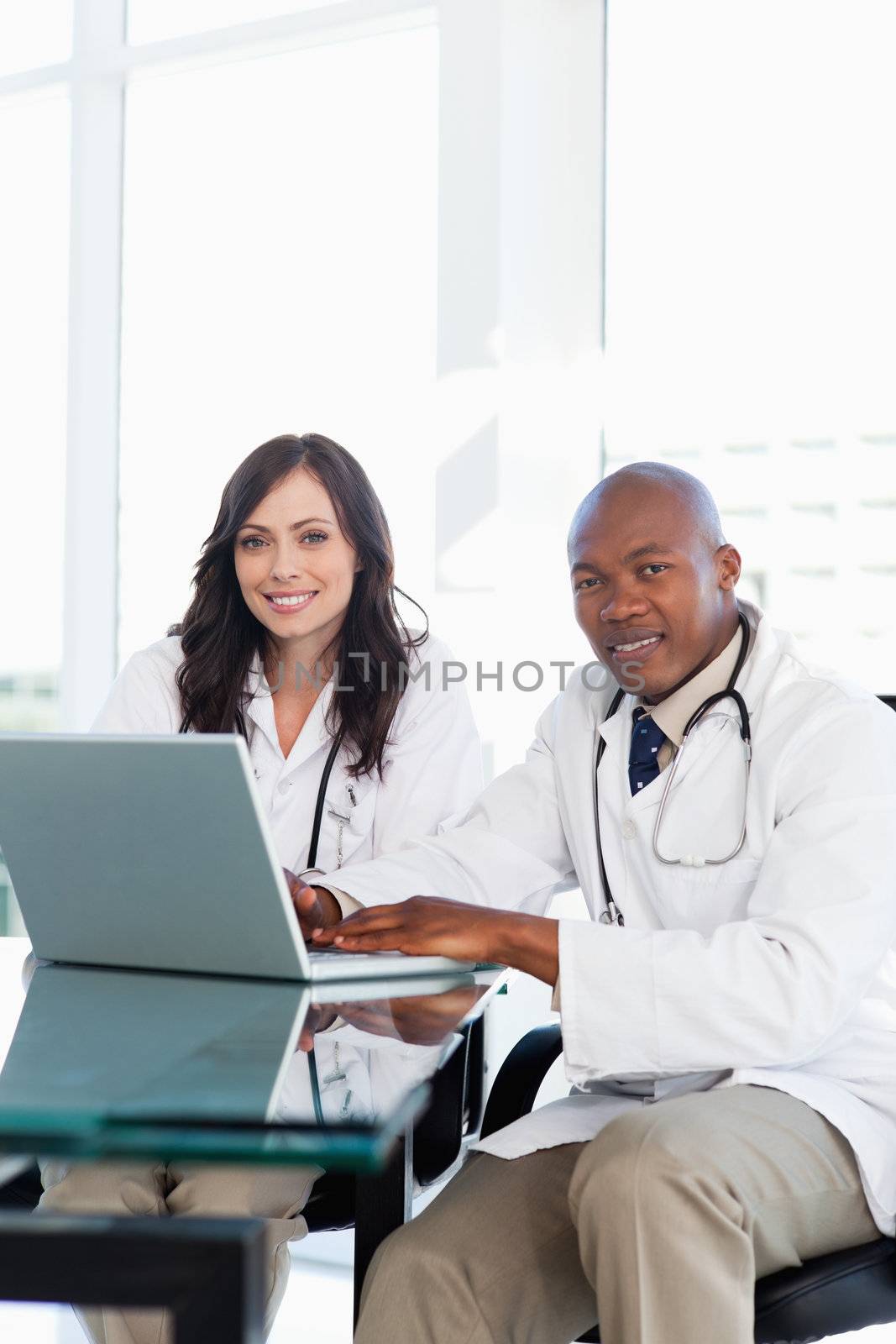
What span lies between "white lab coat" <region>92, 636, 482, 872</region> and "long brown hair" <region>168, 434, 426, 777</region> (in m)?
0.03

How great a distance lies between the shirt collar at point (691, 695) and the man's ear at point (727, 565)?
0.28 ft

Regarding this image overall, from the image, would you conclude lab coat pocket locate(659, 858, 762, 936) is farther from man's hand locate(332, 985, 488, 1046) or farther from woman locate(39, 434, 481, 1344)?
woman locate(39, 434, 481, 1344)

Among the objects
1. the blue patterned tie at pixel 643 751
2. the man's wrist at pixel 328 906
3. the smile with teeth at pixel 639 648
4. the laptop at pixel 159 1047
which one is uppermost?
the smile with teeth at pixel 639 648

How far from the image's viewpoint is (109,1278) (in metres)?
0.90

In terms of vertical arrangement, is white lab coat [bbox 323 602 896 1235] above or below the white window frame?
below

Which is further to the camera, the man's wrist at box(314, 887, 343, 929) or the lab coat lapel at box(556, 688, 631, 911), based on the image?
the lab coat lapel at box(556, 688, 631, 911)

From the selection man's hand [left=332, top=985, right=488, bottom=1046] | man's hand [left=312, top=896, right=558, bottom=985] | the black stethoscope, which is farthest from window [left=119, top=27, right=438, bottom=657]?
man's hand [left=332, top=985, right=488, bottom=1046]

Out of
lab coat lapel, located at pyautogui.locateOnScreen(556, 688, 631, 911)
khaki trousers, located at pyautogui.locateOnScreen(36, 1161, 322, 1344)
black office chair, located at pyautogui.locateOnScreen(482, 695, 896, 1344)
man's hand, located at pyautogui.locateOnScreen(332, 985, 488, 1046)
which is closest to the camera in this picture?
man's hand, located at pyautogui.locateOnScreen(332, 985, 488, 1046)

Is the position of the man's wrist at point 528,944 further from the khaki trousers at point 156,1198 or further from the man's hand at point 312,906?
the khaki trousers at point 156,1198

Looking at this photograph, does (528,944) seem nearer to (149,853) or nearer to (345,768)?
(149,853)

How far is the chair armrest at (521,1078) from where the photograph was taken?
1.63m

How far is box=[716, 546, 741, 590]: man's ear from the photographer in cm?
176

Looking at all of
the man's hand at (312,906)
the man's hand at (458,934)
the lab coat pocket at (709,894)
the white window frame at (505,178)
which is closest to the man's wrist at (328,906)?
the man's hand at (312,906)

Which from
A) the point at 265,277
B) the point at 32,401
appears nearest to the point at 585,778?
the point at 265,277
